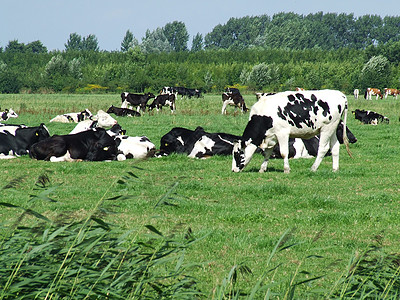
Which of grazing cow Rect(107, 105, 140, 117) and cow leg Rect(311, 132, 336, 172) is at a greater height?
cow leg Rect(311, 132, 336, 172)

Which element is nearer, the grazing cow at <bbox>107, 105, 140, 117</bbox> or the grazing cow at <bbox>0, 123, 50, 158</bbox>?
the grazing cow at <bbox>0, 123, 50, 158</bbox>

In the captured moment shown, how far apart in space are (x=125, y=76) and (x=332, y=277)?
9019cm

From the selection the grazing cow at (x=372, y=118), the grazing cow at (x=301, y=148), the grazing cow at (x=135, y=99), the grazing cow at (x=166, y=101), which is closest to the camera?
the grazing cow at (x=301, y=148)

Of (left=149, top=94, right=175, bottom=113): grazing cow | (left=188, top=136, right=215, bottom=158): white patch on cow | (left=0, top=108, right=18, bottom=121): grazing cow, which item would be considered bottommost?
(left=0, top=108, right=18, bottom=121): grazing cow

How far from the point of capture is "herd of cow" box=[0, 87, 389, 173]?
13.2 meters

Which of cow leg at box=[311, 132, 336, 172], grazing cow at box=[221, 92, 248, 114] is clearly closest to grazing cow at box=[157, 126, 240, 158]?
cow leg at box=[311, 132, 336, 172]

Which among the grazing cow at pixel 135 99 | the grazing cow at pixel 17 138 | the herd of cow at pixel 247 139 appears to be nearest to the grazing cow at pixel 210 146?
the herd of cow at pixel 247 139

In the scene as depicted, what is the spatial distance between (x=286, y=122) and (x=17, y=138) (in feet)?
27.3

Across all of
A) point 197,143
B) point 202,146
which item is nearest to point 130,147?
point 197,143

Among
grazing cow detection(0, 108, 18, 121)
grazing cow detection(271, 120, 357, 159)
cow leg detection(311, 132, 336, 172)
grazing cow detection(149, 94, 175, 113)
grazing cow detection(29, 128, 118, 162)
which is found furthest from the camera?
grazing cow detection(149, 94, 175, 113)

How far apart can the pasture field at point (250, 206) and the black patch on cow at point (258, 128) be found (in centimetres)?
83

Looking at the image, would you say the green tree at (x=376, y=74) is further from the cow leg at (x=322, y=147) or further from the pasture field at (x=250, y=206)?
the cow leg at (x=322, y=147)

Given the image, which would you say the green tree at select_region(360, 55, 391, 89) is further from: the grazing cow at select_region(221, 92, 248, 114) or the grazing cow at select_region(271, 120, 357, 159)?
the grazing cow at select_region(271, 120, 357, 159)

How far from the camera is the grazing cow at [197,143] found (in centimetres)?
1600
